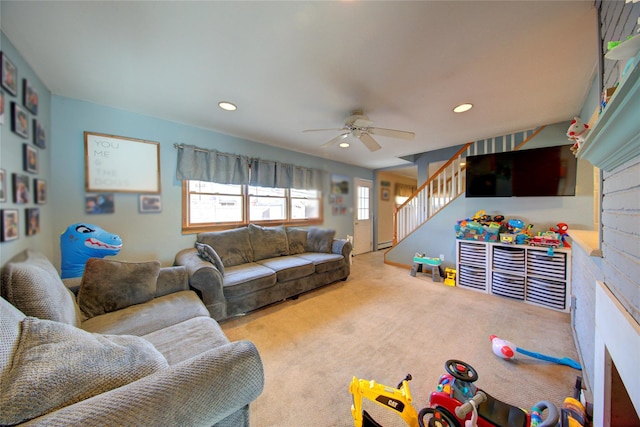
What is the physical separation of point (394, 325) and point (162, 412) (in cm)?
210

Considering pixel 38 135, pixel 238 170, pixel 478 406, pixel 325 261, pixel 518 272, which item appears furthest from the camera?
pixel 238 170

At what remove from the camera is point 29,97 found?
1.66 meters

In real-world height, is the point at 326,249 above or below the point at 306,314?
above

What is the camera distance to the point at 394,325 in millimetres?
2260

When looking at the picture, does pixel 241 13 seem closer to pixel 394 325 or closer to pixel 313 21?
pixel 313 21

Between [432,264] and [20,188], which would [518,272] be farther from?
[20,188]

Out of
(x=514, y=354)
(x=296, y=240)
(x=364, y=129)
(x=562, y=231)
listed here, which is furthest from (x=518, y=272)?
(x=296, y=240)

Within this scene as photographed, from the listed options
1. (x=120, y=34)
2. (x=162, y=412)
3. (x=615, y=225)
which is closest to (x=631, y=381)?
(x=615, y=225)

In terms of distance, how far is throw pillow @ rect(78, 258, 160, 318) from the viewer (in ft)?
5.27

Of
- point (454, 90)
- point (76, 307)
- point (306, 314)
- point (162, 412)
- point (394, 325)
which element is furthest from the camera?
point (306, 314)

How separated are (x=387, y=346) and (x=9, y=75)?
132 inches

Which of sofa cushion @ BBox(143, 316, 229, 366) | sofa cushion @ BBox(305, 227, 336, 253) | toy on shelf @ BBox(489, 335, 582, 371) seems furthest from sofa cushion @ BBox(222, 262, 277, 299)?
toy on shelf @ BBox(489, 335, 582, 371)

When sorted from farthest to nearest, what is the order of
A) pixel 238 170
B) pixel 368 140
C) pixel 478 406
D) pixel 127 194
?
pixel 238 170 → pixel 368 140 → pixel 127 194 → pixel 478 406

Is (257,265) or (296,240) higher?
(296,240)
